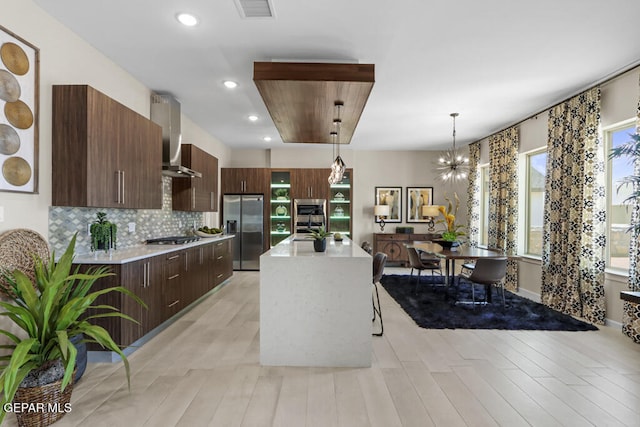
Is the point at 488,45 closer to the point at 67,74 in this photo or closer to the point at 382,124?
the point at 382,124

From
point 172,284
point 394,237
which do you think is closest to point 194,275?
point 172,284

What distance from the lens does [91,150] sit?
3023 mm

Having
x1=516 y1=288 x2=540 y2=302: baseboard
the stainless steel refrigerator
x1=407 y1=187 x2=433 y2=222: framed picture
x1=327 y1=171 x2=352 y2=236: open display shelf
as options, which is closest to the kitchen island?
x1=516 y1=288 x2=540 y2=302: baseboard

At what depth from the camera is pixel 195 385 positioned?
8.57 ft

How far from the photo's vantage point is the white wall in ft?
8.49

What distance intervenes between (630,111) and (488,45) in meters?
1.97

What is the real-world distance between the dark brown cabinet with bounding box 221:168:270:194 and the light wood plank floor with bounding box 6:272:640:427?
447 centimetres

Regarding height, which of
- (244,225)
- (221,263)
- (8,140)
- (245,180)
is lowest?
(221,263)

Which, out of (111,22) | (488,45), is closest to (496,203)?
(488,45)

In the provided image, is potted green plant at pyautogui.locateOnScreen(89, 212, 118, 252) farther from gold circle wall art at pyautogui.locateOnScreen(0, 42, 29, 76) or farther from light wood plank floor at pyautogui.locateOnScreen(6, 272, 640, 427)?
gold circle wall art at pyautogui.locateOnScreen(0, 42, 29, 76)

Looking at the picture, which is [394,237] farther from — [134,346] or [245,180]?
[134,346]

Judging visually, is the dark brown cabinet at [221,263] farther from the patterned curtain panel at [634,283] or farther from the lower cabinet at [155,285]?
the patterned curtain panel at [634,283]

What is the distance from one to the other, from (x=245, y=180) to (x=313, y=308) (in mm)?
5364

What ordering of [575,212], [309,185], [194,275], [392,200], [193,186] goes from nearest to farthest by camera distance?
[575,212] < [194,275] < [193,186] < [309,185] < [392,200]
